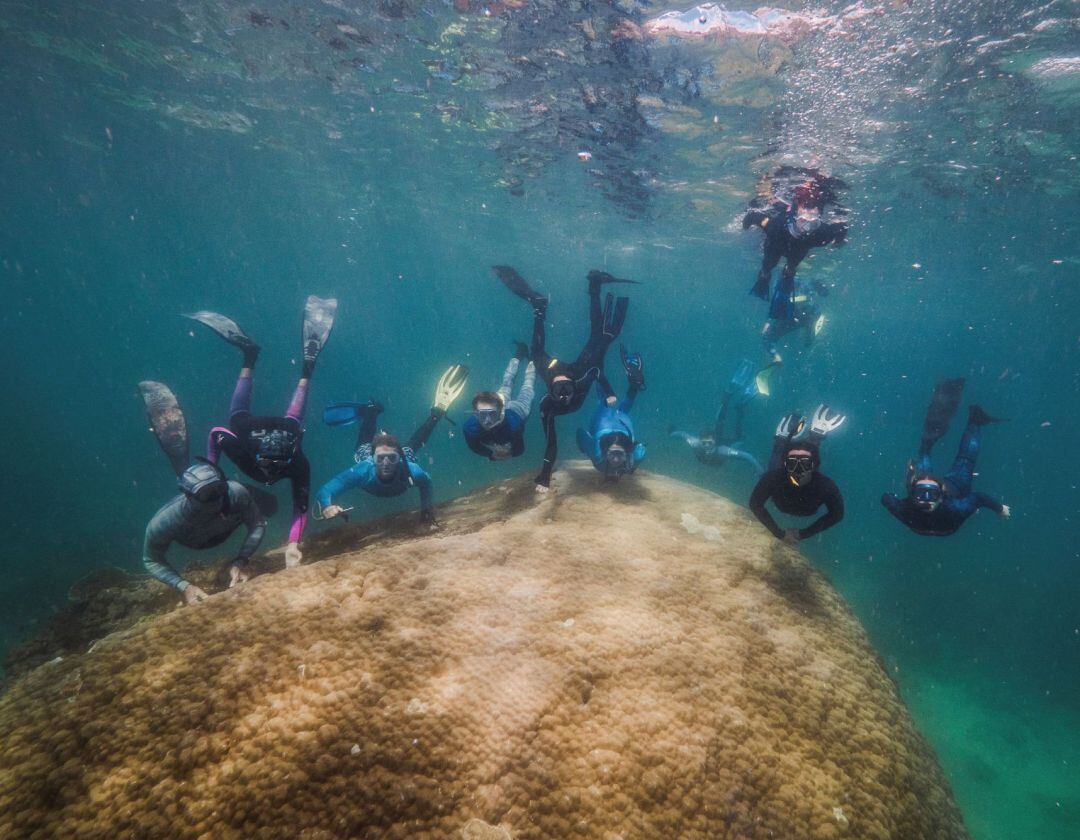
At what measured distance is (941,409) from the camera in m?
12.2

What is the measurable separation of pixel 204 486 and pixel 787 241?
596 inches

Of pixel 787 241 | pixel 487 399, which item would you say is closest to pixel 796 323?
pixel 787 241

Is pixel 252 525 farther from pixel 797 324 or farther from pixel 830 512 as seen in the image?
pixel 797 324

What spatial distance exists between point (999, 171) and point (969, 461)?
12.1 meters

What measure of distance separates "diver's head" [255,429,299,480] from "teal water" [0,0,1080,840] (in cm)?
865

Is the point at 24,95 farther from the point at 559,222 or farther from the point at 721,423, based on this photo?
the point at 721,423

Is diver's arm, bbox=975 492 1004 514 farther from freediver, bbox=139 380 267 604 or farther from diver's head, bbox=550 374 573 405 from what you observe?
freediver, bbox=139 380 267 604

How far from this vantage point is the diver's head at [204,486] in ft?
17.2

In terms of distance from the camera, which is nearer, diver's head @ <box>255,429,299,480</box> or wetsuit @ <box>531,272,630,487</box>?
diver's head @ <box>255,429,299,480</box>

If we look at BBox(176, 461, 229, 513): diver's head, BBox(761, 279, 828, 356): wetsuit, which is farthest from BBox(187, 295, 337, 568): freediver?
BBox(761, 279, 828, 356): wetsuit

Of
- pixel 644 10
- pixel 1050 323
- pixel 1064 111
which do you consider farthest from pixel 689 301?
pixel 644 10

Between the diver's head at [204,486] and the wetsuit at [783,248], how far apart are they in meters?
12.4

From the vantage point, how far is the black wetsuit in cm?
644

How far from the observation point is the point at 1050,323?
139 ft
